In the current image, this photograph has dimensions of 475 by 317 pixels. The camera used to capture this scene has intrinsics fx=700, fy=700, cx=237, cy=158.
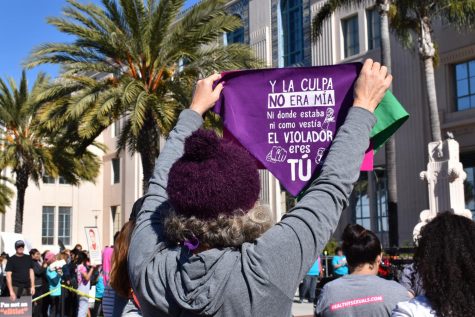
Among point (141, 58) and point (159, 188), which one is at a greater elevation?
point (141, 58)

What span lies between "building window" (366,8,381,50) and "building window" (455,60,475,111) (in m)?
3.96

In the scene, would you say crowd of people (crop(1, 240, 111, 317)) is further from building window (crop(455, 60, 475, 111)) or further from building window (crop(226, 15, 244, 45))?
building window (crop(226, 15, 244, 45))

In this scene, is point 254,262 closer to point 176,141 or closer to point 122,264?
point 176,141

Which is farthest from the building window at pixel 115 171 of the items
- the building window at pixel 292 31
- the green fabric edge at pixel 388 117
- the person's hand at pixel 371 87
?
the person's hand at pixel 371 87

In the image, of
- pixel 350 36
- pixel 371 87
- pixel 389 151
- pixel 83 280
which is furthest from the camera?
pixel 350 36

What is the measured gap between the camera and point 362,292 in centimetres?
403

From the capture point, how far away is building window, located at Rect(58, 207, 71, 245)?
152 ft

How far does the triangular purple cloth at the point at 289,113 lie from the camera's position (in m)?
3.32

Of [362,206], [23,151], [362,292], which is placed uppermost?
[23,151]

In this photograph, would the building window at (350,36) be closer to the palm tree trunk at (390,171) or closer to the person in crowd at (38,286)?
the palm tree trunk at (390,171)

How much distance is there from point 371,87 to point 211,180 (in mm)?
702

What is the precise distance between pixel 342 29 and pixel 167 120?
1382cm

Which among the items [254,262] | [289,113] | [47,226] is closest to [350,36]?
[47,226]

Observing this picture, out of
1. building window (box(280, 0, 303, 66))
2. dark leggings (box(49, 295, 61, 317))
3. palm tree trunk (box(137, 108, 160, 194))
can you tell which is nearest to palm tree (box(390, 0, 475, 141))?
palm tree trunk (box(137, 108, 160, 194))
